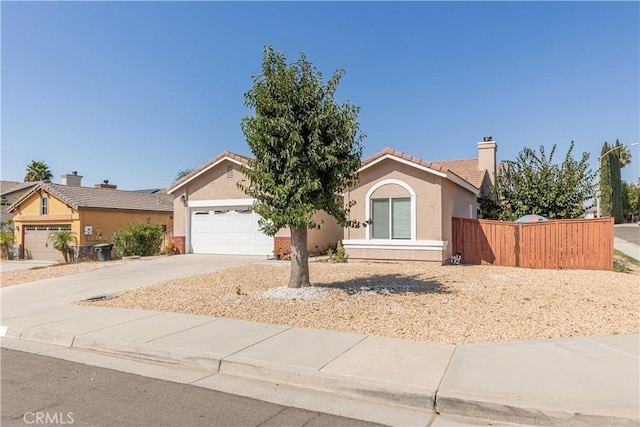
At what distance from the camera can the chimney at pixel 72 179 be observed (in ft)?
106

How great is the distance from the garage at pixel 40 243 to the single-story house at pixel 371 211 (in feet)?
31.2

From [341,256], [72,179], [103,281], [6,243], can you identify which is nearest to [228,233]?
[341,256]

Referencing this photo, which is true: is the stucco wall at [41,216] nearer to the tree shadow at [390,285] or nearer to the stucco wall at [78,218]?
the stucco wall at [78,218]

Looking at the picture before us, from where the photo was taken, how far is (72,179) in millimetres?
32562

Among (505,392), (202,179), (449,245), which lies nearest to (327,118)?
(505,392)

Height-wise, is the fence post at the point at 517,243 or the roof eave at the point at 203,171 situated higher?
the roof eave at the point at 203,171

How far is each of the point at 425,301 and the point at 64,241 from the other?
2083 cm

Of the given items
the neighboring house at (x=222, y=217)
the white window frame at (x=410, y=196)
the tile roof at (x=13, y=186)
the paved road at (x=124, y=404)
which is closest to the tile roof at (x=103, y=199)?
the neighboring house at (x=222, y=217)

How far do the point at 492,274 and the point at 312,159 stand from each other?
712 centimetres

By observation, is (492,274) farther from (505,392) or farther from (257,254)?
(257,254)

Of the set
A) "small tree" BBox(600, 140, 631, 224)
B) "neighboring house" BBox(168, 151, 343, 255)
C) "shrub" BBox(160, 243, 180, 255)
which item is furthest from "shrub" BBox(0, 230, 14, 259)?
"small tree" BBox(600, 140, 631, 224)

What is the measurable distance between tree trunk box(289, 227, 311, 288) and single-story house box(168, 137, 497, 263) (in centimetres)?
603

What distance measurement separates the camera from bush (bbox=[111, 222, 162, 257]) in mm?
20719

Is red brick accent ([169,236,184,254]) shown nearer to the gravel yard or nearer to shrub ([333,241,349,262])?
the gravel yard
